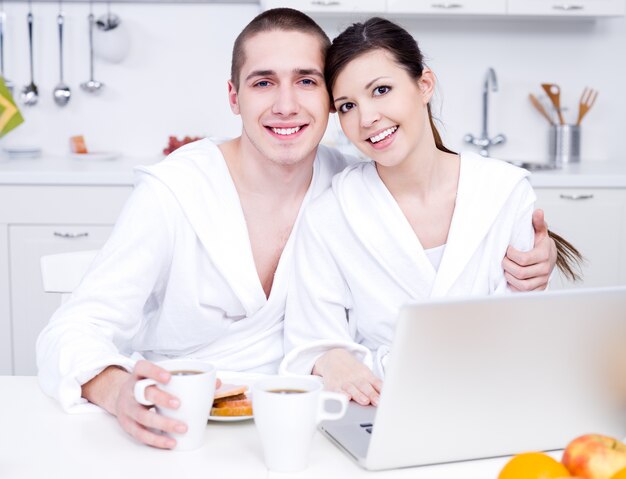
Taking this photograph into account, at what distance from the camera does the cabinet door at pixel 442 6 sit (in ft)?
11.4

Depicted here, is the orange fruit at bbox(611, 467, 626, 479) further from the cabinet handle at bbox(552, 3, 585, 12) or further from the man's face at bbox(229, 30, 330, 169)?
the cabinet handle at bbox(552, 3, 585, 12)

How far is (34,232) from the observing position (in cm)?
326

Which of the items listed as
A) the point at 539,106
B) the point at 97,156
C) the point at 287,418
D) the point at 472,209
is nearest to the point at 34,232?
the point at 97,156

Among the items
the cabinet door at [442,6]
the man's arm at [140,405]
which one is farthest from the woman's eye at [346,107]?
the cabinet door at [442,6]

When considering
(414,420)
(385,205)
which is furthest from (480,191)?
(414,420)

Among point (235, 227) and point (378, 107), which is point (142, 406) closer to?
point (235, 227)

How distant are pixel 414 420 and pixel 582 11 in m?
3.00

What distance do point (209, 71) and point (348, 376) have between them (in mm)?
2753

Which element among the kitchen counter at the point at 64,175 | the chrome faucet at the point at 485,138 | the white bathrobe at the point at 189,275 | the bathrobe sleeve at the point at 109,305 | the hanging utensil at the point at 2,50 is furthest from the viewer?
the chrome faucet at the point at 485,138

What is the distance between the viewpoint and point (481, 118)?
395 centimetres

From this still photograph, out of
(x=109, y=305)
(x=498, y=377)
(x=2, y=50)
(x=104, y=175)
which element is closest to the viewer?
(x=498, y=377)

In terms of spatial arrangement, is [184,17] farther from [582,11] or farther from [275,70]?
[275,70]

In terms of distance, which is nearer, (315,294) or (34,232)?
(315,294)

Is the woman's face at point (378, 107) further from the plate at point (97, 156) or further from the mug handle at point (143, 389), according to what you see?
the plate at point (97, 156)
